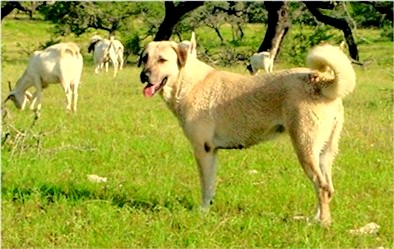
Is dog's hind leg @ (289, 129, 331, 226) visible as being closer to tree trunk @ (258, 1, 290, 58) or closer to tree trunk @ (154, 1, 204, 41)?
tree trunk @ (258, 1, 290, 58)

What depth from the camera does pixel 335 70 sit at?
6121 millimetres

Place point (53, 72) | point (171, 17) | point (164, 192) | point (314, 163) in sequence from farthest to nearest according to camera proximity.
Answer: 1. point (171, 17)
2. point (53, 72)
3. point (164, 192)
4. point (314, 163)

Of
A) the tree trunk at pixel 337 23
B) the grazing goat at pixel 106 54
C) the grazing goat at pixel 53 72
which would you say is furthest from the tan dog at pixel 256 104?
the grazing goat at pixel 106 54

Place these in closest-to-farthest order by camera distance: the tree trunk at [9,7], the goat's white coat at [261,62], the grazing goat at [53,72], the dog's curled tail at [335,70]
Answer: the dog's curled tail at [335,70], the grazing goat at [53,72], the tree trunk at [9,7], the goat's white coat at [261,62]

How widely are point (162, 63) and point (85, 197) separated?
1.26 m

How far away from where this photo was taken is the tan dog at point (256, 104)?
20.4 ft

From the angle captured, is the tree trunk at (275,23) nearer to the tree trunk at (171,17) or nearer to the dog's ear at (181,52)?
the tree trunk at (171,17)

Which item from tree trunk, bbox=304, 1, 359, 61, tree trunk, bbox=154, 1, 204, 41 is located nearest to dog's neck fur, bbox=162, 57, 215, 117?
Answer: tree trunk, bbox=304, 1, 359, 61

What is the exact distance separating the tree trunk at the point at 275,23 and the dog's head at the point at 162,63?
1796 cm

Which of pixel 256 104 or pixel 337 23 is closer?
pixel 256 104

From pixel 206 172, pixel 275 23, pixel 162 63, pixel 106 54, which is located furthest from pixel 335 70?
pixel 106 54

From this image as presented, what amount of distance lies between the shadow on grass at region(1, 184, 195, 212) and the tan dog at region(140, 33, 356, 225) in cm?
31

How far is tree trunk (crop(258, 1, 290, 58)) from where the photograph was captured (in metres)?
25.1

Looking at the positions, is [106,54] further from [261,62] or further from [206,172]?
[206,172]
